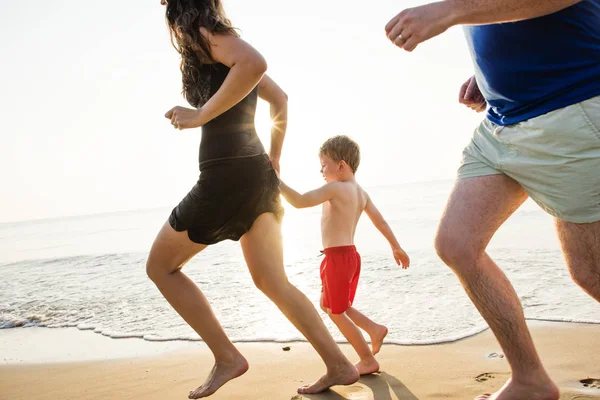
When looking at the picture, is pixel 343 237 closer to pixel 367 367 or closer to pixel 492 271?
pixel 367 367

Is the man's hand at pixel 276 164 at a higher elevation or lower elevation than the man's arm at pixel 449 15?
lower

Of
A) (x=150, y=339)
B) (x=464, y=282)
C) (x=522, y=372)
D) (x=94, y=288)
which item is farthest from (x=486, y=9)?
(x=94, y=288)

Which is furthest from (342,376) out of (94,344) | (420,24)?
(94,344)

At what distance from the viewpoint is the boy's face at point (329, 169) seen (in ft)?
12.8

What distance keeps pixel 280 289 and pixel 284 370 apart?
3.35 feet

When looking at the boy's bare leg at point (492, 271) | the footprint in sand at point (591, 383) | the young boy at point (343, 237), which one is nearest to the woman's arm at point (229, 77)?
the young boy at point (343, 237)

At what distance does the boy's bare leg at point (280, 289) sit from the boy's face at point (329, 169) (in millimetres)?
1121

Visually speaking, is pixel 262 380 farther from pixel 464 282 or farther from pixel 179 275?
pixel 464 282

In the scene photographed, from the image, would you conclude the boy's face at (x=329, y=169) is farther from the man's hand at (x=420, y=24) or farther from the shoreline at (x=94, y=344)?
the man's hand at (x=420, y=24)

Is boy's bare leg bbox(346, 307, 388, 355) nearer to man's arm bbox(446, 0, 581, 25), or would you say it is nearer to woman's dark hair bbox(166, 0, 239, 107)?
woman's dark hair bbox(166, 0, 239, 107)

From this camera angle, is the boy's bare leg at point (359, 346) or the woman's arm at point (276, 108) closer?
the woman's arm at point (276, 108)

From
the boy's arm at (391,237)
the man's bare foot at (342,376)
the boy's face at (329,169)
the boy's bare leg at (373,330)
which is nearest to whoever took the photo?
the man's bare foot at (342,376)

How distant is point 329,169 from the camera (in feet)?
12.8

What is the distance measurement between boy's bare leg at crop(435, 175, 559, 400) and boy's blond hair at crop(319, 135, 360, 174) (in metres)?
1.57
